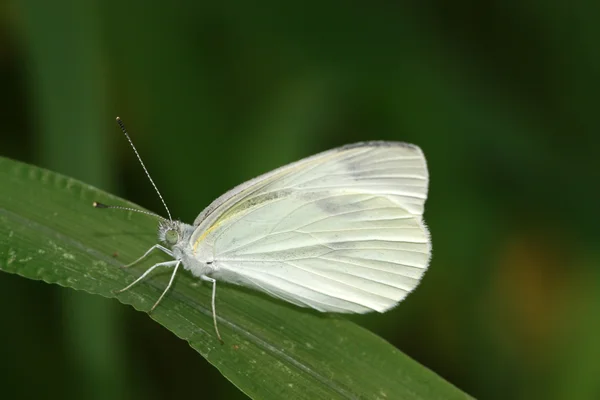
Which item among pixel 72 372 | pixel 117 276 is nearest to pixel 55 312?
→ pixel 72 372

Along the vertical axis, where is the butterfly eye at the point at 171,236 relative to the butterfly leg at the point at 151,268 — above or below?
above

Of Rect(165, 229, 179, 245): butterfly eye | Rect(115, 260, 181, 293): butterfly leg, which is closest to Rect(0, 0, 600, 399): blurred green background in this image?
Rect(115, 260, 181, 293): butterfly leg

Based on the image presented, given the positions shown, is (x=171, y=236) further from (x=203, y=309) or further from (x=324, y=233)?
(x=324, y=233)

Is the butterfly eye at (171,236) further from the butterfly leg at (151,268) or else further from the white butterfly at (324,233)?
the butterfly leg at (151,268)

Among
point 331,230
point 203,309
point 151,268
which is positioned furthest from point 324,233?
point 151,268

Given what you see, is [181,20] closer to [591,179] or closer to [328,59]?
[328,59]

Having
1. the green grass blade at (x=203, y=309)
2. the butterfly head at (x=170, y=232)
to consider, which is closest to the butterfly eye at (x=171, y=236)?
the butterfly head at (x=170, y=232)

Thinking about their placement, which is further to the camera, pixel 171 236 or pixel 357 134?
pixel 357 134

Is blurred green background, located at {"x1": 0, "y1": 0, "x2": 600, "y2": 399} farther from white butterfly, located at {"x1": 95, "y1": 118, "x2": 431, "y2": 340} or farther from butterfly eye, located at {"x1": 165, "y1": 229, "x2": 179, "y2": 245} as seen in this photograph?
white butterfly, located at {"x1": 95, "y1": 118, "x2": 431, "y2": 340}
